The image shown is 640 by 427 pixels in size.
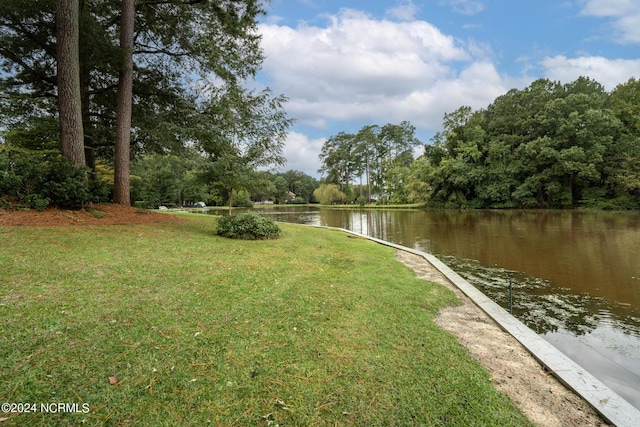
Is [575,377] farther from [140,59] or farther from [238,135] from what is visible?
[140,59]

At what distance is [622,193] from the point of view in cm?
2727

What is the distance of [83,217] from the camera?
6.55m

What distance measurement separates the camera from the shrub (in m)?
8.00

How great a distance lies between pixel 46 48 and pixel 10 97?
190 centimetres

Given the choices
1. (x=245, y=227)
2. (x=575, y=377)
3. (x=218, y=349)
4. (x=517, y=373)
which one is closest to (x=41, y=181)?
(x=245, y=227)

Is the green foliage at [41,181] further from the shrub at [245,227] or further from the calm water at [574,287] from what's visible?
the calm water at [574,287]

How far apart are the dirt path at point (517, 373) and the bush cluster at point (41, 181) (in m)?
8.03

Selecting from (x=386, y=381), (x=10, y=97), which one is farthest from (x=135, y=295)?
(x=10, y=97)

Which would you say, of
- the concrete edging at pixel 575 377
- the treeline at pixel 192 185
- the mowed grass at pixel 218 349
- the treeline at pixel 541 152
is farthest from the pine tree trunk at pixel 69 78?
the treeline at pixel 541 152

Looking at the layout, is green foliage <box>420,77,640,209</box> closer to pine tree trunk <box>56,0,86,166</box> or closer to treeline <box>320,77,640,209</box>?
treeline <box>320,77,640,209</box>

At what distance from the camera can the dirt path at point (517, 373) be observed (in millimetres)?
2098

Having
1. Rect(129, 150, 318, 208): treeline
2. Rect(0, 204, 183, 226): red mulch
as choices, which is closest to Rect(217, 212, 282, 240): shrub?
Rect(129, 150, 318, 208): treeline

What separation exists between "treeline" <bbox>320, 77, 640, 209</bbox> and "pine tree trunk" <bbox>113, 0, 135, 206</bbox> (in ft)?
113

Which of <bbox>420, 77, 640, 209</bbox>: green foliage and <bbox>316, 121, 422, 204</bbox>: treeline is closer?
<bbox>420, 77, 640, 209</bbox>: green foliage
